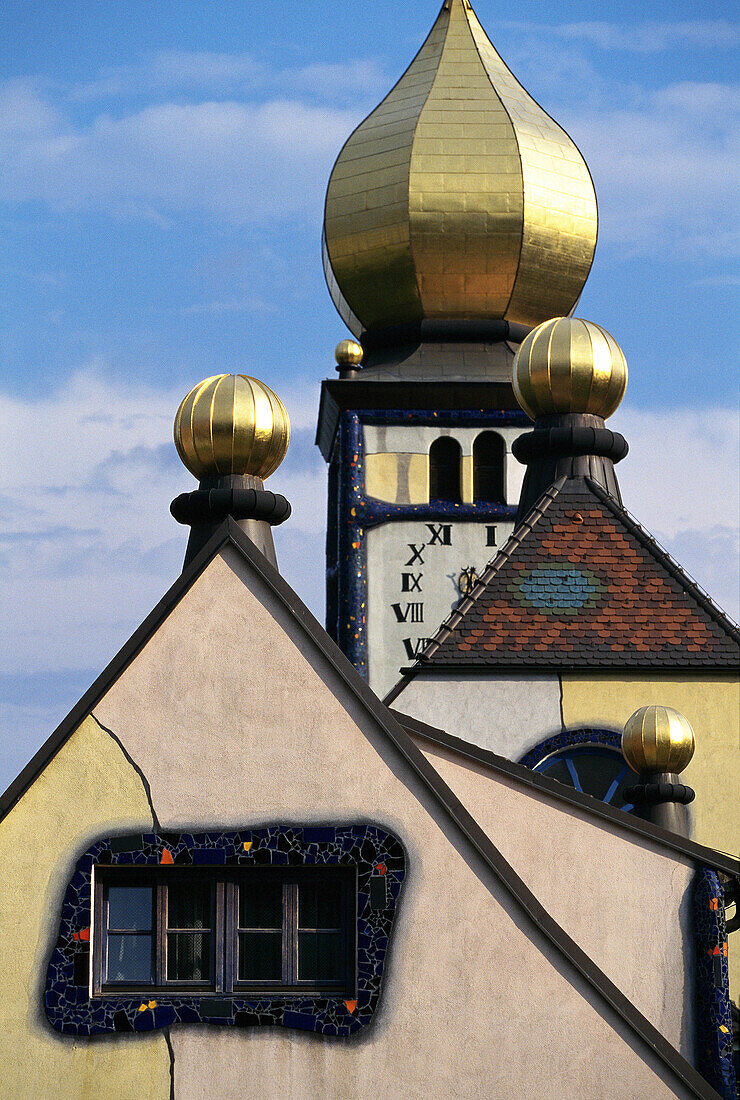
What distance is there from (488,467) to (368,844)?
16121 millimetres

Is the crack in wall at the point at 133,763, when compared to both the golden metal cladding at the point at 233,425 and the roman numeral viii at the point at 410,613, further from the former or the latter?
the roman numeral viii at the point at 410,613

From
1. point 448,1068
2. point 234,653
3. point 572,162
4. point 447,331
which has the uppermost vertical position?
point 572,162

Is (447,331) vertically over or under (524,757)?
over

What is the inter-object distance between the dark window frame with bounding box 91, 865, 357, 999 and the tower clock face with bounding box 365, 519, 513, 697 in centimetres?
1362

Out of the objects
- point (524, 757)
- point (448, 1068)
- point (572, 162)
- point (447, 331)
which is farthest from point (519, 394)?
point (448, 1068)

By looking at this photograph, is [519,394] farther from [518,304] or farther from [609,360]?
[518,304]

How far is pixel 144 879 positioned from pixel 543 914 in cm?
227

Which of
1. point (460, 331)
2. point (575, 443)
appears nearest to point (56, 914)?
point (575, 443)

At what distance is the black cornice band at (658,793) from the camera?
51.8ft

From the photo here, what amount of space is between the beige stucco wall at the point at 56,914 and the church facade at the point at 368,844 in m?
0.01

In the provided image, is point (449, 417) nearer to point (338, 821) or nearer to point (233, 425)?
point (233, 425)

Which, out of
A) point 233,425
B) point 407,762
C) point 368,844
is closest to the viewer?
point 368,844

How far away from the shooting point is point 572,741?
59.0 ft

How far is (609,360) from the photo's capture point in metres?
20.8
